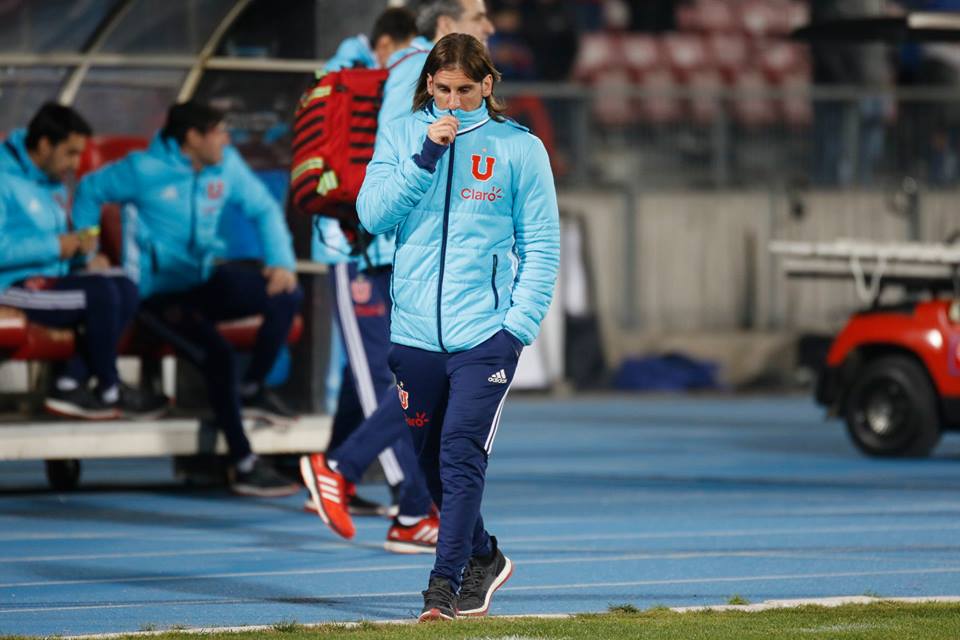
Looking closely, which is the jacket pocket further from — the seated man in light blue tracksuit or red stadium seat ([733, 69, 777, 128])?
red stadium seat ([733, 69, 777, 128])

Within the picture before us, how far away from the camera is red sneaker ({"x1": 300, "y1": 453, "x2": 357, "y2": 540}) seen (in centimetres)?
862

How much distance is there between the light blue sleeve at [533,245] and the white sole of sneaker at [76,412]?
510cm

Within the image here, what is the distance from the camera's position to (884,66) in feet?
82.0

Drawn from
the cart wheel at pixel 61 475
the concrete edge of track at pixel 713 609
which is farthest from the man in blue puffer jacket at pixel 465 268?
the cart wheel at pixel 61 475

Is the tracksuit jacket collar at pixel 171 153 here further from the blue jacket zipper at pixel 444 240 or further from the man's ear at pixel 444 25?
the blue jacket zipper at pixel 444 240

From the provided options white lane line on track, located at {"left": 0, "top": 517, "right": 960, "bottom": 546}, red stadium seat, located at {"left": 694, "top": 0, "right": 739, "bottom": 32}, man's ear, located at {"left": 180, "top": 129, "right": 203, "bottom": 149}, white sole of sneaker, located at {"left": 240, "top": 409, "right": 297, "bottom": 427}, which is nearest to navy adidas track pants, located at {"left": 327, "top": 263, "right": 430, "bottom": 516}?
white lane line on track, located at {"left": 0, "top": 517, "right": 960, "bottom": 546}

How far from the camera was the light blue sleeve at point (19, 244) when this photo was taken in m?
11.1

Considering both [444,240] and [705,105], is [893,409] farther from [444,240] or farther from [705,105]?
[705,105]

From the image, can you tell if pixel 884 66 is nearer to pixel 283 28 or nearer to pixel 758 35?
pixel 758 35

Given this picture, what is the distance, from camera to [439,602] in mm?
6539

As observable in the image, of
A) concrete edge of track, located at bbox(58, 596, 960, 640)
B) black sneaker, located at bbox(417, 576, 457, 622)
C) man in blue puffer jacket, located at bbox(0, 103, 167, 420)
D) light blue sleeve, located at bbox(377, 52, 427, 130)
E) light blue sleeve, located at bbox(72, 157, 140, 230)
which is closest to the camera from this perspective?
concrete edge of track, located at bbox(58, 596, 960, 640)

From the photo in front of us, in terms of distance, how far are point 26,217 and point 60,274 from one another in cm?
38

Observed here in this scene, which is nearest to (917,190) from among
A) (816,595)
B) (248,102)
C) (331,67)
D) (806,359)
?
(806,359)

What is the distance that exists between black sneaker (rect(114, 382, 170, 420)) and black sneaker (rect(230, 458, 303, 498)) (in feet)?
1.84
